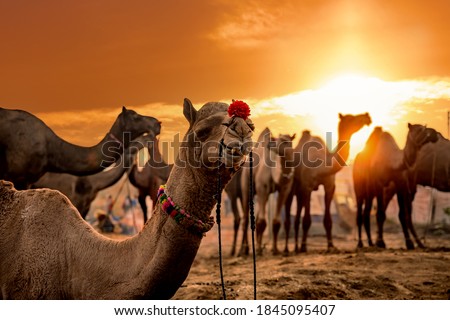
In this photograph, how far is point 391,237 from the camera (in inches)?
500

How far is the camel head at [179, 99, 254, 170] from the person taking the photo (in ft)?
8.16

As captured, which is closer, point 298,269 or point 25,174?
point 25,174

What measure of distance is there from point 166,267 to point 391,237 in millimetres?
10752

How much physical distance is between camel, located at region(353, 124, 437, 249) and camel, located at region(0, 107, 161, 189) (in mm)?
4714

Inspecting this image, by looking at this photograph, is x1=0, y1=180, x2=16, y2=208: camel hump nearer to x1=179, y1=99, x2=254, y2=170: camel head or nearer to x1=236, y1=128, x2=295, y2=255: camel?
x1=179, y1=99, x2=254, y2=170: camel head

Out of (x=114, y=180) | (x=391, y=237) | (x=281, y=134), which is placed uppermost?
(x=281, y=134)

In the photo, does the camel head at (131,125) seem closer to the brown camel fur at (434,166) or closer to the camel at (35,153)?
the camel at (35,153)

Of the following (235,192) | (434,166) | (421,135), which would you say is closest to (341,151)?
(421,135)

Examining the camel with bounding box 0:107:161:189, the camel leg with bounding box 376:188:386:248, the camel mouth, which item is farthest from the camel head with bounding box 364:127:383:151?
the camel mouth

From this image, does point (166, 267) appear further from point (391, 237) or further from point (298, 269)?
point (391, 237)

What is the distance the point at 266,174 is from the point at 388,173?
183cm

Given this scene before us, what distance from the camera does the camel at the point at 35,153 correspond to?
6.04 metres

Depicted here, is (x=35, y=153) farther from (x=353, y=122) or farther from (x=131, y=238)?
(x=353, y=122)
